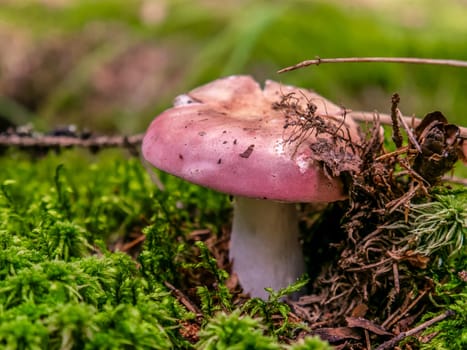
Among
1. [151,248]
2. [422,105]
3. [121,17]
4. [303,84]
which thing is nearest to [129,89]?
[121,17]

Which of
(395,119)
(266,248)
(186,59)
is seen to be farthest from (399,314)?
(186,59)

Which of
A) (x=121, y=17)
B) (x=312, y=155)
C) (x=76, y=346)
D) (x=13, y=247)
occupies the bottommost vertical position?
(x=76, y=346)

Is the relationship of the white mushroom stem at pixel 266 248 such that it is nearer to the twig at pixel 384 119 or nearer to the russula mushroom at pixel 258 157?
the russula mushroom at pixel 258 157

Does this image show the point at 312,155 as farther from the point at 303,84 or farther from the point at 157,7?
the point at 157,7

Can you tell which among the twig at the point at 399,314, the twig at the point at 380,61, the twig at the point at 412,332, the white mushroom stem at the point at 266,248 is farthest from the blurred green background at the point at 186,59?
the twig at the point at 412,332

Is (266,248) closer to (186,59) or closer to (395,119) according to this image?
(395,119)

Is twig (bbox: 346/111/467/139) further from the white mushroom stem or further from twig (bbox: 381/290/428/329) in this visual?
twig (bbox: 381/290/428/329)
